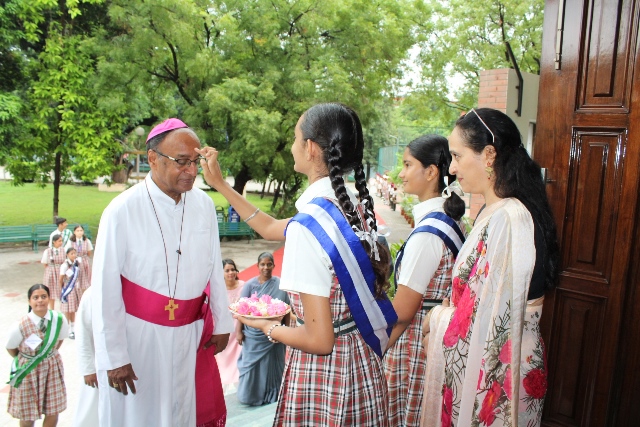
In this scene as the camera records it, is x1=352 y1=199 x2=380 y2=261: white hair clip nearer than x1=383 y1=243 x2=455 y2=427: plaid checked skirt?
Yes

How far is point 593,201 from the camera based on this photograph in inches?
114

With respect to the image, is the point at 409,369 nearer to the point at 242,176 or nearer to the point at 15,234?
the point at 242,176

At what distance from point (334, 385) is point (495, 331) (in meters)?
0.68

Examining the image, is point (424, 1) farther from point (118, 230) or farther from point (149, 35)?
point (118, 230)

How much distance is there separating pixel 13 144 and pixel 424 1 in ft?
40.2

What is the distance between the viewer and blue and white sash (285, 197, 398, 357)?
66.9 inches

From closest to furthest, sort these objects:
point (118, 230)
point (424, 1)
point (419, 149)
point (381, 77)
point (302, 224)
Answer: point (302, 224) < point (118, 230) < point (419, 149) < point (381, 77) < point (424, 1)

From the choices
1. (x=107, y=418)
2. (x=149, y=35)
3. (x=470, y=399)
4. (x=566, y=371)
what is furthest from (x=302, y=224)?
(x=149, y=35)

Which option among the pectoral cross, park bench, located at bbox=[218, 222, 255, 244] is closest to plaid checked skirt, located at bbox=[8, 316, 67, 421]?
the pectoral cross

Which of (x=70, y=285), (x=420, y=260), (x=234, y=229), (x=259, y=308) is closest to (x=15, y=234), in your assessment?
(x=234, y=229)

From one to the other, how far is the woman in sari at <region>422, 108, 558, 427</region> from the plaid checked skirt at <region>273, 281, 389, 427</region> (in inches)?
20.0

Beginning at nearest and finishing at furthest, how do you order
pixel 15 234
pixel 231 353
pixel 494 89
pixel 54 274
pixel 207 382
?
pixel 207 382
pixel 231 353
pixel 494 89
pixel 54 274
pixel 15 234

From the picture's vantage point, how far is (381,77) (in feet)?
49.1

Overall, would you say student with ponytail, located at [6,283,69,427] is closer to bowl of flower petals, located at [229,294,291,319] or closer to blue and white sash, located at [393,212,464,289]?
bowl of flower petals, located at [229,294,291,319]
